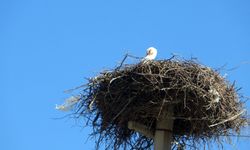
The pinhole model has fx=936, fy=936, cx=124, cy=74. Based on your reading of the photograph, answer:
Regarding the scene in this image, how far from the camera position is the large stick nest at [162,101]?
11.3 m

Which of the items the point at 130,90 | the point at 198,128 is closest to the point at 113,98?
the point at 130,90

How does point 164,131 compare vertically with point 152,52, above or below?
below

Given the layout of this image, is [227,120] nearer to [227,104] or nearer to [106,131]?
[227,104]

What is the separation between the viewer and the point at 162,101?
1119cm

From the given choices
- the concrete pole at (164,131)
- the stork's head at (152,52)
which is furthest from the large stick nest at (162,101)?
the stork's head at (152,52)

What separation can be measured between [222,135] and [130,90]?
126 cm

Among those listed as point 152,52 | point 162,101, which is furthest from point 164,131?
point 152,52

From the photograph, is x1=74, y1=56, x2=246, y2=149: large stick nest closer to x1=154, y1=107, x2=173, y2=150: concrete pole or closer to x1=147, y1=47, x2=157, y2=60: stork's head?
x1=154, y1=107, x2=173, y2=150: concrete pole

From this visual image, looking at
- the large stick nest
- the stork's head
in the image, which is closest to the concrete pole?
the large stick nest

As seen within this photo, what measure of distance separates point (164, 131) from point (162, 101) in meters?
0.43

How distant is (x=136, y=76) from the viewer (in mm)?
11586

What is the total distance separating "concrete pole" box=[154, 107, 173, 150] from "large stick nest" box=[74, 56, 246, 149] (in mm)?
82

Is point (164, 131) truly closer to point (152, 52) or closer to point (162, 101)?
point (162, 101)

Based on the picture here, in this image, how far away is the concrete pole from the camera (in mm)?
11266
